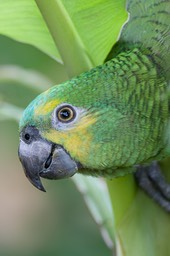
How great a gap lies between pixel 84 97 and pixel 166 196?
28 centimetres

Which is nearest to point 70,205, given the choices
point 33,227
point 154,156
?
point 33,227

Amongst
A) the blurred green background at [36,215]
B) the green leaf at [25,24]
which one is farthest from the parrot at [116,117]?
the blurred green background at [36,215]

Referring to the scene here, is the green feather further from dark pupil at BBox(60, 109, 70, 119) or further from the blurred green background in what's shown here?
the blurred green background

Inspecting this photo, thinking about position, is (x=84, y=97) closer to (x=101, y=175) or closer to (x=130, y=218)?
(x=101, y=175)

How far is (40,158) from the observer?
126 centimetres

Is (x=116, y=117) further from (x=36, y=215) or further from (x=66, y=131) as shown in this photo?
(x=36, y=215)

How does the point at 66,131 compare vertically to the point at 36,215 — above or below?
above

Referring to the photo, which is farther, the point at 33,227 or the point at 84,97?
the point at 33,227

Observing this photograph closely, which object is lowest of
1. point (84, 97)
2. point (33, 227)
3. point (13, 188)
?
point (33, 227)

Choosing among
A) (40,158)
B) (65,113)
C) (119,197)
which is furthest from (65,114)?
(119,197)

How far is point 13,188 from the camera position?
3.08m

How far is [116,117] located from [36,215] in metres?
1.75

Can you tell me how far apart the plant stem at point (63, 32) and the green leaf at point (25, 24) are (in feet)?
0.33

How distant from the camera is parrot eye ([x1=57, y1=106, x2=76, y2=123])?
1289 millimetres
